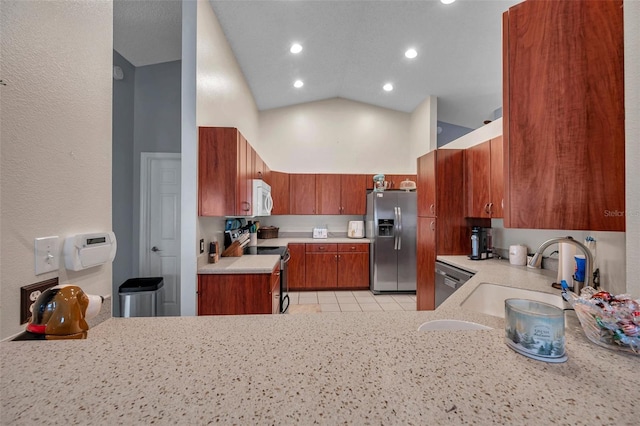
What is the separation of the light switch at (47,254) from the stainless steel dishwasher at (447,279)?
2.66 m

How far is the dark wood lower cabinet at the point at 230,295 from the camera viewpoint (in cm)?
223

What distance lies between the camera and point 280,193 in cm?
482

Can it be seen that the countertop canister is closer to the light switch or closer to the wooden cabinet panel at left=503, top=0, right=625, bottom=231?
the wooden cabinet panel at left=503, top=0, right=625, bottom=231

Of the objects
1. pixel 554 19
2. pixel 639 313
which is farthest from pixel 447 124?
pixel 639 313

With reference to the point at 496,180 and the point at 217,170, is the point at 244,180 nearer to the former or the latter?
the point at 217,170

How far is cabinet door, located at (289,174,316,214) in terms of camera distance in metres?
4.87

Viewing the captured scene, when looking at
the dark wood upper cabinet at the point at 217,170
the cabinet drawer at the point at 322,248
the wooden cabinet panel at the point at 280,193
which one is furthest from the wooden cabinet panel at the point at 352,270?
the dark wood upper cabinet at the point at 217,170

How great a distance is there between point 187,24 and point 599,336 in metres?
3.18

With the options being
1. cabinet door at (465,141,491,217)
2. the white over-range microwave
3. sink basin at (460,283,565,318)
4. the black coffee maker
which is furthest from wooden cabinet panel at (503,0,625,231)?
A: the white over-range microwave

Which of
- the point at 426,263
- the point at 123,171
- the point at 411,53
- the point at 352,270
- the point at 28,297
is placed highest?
the point at 411,53

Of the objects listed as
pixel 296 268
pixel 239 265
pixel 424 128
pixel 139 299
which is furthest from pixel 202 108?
pixel 424 128

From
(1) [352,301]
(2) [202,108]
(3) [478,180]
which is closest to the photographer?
(2) [202,108]

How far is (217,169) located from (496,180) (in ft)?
8.50

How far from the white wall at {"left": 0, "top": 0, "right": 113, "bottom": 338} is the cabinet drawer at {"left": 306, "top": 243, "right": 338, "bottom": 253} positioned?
3.54 metres
